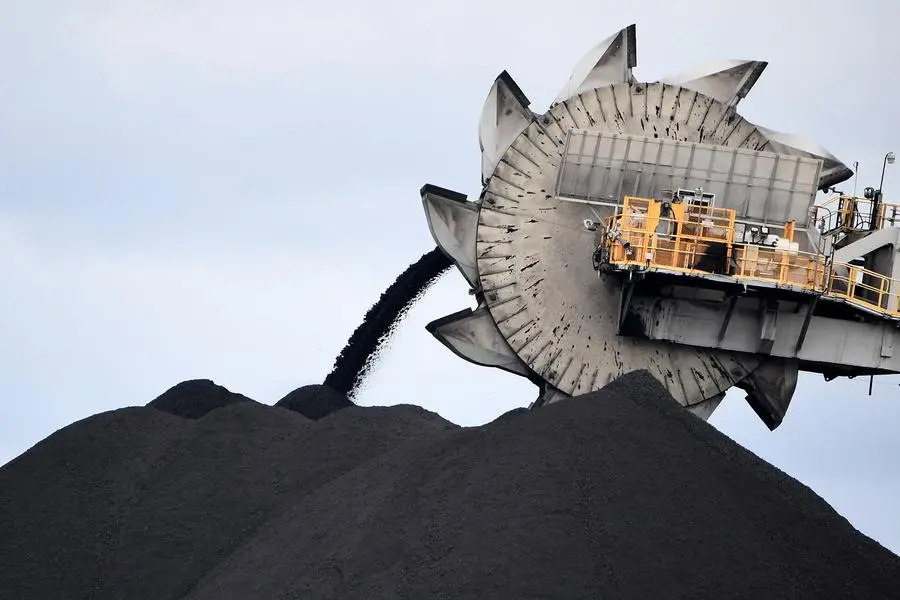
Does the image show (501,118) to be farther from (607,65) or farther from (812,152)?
(812,152)

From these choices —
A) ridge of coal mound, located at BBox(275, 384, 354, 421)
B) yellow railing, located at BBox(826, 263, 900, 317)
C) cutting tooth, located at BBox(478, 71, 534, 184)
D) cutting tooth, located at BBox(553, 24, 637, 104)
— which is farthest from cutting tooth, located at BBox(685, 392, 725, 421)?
ridge of coal mound, located at BBox(275, 384, 354, 421)

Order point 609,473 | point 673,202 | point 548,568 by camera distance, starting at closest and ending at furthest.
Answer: point 548,568, point 609,473, point 673,202

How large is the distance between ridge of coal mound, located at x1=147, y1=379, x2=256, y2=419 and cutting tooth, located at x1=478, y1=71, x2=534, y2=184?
299 inches

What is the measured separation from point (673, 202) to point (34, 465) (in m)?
11.1

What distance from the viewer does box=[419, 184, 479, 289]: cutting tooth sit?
79.6ft

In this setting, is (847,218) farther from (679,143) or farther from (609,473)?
(609,473)

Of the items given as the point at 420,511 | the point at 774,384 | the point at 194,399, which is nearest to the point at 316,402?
the point at 194,399

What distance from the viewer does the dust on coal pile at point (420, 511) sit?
18.5m

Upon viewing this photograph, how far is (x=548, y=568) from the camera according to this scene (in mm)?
18125

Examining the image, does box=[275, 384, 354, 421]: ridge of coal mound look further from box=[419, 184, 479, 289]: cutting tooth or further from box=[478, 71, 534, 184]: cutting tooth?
box=[478, 71, 534, 184]: cutting tooth

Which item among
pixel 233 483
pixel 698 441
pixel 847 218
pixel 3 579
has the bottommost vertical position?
pixel 3 579

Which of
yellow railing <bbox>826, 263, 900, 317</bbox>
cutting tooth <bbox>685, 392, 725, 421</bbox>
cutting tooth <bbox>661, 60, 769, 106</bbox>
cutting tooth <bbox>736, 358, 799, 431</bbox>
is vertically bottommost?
cutting tooth <bbox>685, 392, 725, 421</bbox>

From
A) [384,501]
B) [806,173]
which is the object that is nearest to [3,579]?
[384,501]

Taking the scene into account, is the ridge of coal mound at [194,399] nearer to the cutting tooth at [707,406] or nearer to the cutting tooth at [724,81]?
the cutting tooth at [707,406]
